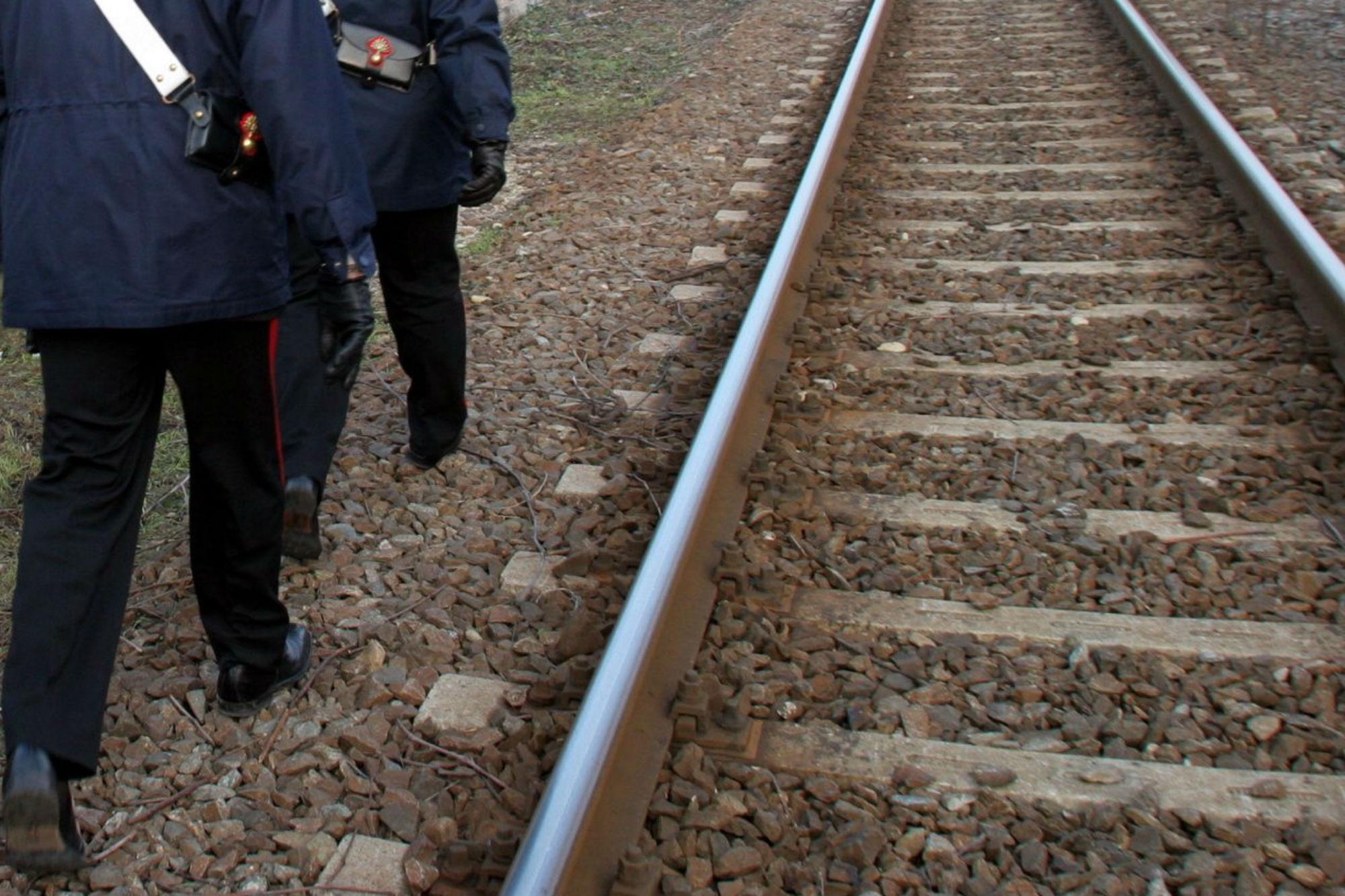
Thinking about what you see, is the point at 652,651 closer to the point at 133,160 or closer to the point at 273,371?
the point at 273,371

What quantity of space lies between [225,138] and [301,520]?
1.09 meters

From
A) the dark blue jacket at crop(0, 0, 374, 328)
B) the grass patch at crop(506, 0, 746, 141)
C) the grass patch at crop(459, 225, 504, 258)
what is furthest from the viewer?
the grass patch at crop(506, 0, 746, 141)

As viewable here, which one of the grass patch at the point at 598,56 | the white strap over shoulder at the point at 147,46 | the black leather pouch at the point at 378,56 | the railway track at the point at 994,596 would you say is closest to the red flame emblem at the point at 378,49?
the black leather pouch at the point at 378,56

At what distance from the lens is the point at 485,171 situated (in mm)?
3215

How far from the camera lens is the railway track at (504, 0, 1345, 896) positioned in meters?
2.03

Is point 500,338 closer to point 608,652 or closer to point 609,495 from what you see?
point 609,495

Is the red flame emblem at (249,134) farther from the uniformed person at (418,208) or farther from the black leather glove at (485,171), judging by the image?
the black leather glove at (485,171)

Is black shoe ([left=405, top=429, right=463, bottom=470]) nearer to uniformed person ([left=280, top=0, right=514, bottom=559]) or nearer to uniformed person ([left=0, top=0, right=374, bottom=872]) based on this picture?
uniformed person ([left=280, top=0, right=514, bottom=559])

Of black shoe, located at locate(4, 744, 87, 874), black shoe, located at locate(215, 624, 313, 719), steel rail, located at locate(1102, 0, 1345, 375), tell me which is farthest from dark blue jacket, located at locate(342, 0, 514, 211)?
steel rail, located at locate(1102, 0, 1345, 375)

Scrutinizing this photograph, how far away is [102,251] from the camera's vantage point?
2.07 meters

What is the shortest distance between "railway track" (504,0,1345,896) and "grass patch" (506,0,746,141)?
287 cm

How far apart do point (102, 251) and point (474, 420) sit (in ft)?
5.50

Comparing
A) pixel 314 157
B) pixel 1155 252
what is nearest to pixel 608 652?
pixel 314 157

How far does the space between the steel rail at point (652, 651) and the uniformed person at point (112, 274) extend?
82 centimetres
